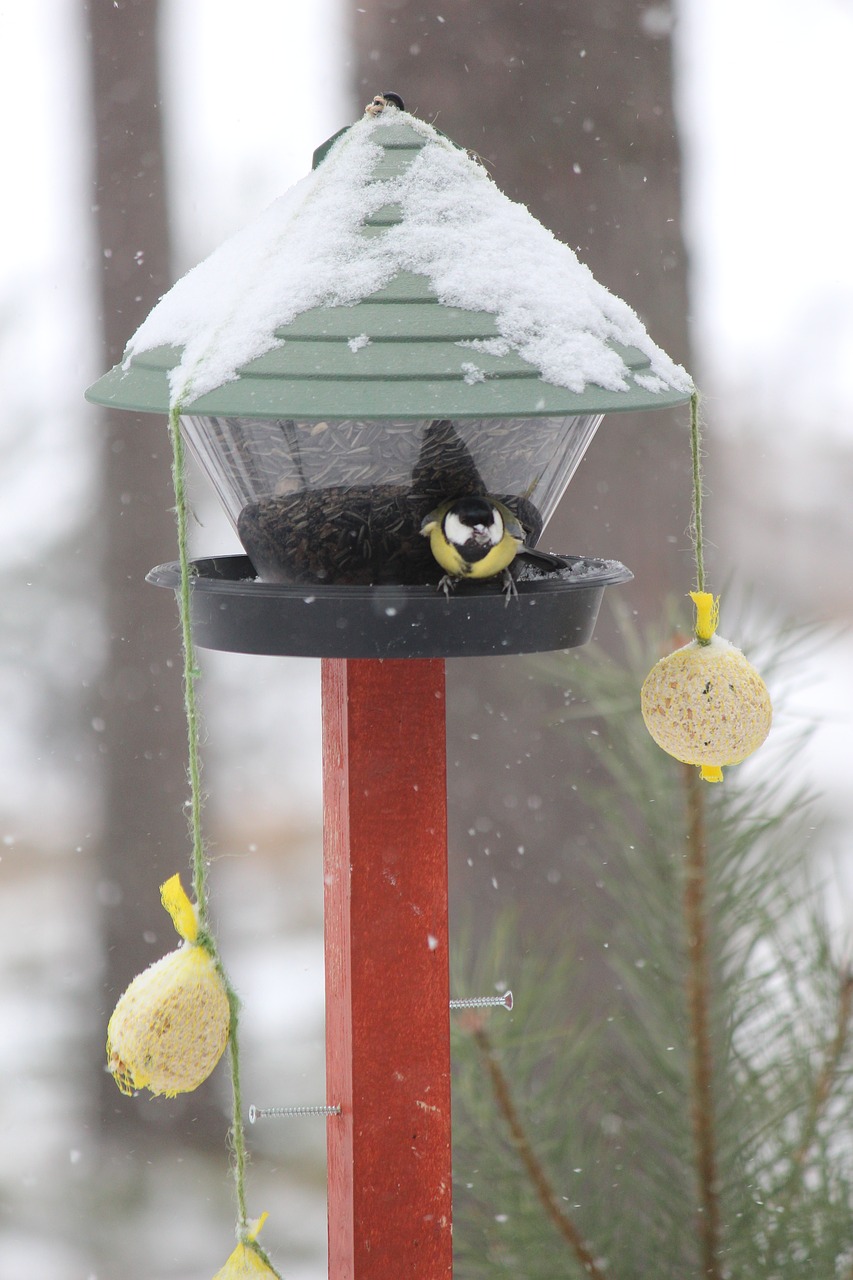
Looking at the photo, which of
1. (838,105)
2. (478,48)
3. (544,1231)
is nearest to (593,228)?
(478,48)

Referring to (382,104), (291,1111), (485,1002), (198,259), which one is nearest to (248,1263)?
(291,1111)

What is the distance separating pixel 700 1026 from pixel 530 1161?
178 mm

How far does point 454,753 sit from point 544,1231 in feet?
3.11

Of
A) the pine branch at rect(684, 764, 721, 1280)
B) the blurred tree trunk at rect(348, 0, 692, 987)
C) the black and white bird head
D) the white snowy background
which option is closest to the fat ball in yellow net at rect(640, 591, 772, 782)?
the pine branch at rect(684, 764, 721, 1280)

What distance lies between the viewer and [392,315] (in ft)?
2.49

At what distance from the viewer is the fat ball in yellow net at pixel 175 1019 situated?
73cm

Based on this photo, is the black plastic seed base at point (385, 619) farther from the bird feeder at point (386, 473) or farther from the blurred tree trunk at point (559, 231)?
the blurred tree trunk at point (559, 231)

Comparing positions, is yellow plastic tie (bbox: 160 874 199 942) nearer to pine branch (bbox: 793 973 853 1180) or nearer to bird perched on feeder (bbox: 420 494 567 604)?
bird perched on feeder (bbox: 420 494 567 604)

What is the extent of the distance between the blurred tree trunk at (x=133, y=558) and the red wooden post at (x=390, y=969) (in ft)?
3.48

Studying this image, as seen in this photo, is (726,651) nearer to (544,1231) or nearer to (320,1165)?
Answer: (544,1231)

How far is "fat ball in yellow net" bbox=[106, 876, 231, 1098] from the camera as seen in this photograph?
0.73 metres

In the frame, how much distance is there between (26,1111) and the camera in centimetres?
217

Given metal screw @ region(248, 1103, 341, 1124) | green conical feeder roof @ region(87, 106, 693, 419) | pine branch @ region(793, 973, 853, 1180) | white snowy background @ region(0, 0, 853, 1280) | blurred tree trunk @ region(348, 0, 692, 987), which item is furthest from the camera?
white snowy background @ region(0, 0, 853, 1280)

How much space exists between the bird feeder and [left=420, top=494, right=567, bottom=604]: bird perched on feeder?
19mm
